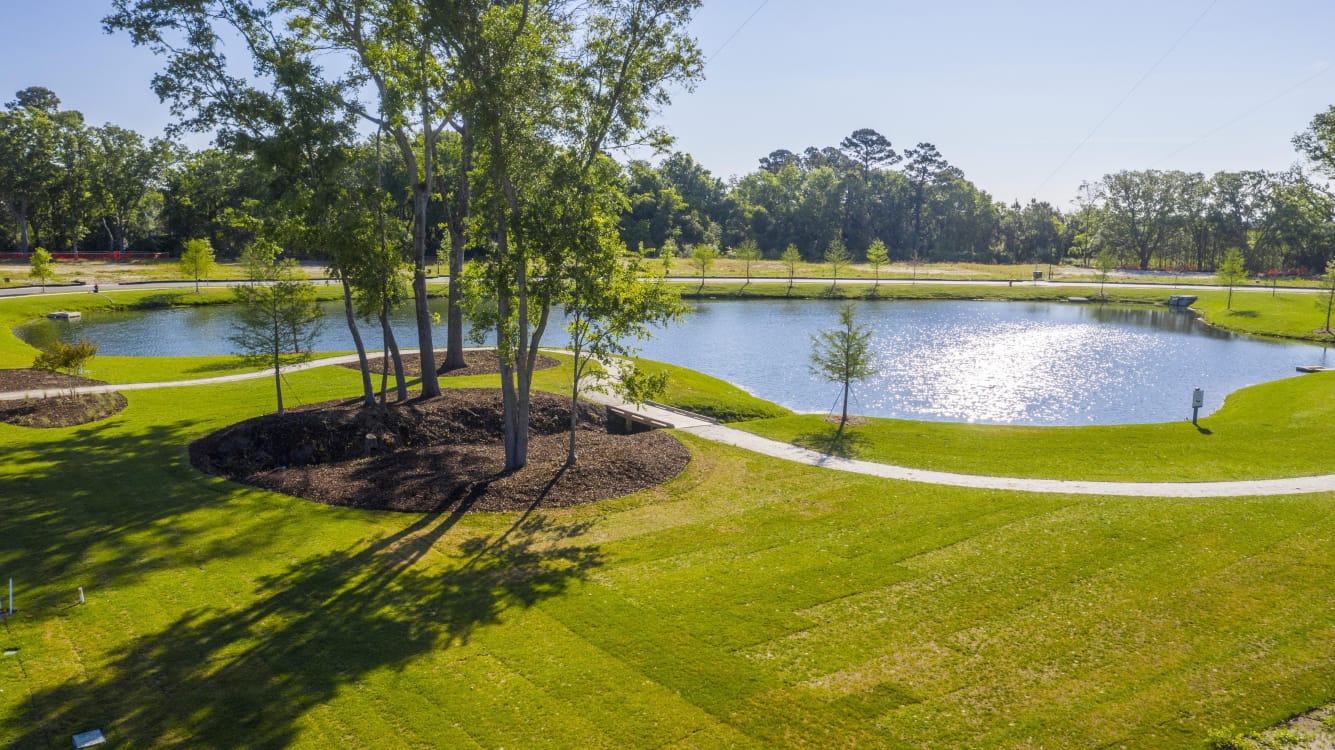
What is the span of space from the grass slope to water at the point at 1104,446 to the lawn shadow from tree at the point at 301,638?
9.61 metres

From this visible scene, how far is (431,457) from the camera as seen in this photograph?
2012 centimetres

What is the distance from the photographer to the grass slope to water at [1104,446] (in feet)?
65.1

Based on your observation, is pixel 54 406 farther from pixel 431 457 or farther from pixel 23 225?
pixel 23 225

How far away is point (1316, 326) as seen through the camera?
173ft

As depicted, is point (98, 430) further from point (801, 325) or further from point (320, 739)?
point (801, 325)

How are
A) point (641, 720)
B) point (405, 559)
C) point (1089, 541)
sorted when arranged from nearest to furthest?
point (641, 720) → point (405, 559) → point (1089, 541)

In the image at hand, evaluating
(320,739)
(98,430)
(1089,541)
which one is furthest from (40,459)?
(1089,541)

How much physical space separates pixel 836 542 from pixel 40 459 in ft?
58.5

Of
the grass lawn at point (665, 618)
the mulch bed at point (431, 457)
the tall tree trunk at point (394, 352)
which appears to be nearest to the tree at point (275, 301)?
the tall tree trunk at point (394, 352)

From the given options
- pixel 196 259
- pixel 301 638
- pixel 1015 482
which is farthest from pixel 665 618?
pixel 196 259

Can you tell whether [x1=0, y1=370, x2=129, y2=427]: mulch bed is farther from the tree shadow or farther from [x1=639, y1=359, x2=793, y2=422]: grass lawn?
the tree shadow

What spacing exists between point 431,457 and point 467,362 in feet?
39.5

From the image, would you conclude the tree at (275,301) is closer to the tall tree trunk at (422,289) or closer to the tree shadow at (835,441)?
the tall tree trunk at (422,289)

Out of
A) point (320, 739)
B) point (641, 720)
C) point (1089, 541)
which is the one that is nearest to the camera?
point (320, 739)
